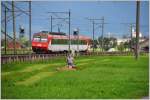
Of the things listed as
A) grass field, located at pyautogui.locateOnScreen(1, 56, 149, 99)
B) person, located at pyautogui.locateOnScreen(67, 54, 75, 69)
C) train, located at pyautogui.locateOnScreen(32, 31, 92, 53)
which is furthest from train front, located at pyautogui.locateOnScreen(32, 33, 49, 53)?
grass field, located at pyautogui.locateOnScreen(1, 56, 149, 99)

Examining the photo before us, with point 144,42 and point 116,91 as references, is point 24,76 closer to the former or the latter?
point 116,91

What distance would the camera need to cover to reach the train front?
37891mm

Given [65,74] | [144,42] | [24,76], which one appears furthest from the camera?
[144,42]

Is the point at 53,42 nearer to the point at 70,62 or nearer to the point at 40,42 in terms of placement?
the point at 40,42

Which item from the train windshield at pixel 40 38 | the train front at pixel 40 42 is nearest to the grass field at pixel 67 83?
the train front at pixel 40 42

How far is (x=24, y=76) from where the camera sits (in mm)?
17031

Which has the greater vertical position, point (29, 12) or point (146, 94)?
point (29, 12)

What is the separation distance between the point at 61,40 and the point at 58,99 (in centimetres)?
2882

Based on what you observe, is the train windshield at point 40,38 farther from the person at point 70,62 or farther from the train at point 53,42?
the person at point 70,62

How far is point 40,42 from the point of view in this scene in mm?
40094

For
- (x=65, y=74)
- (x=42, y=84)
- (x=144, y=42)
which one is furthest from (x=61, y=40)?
(x=42, y=84)

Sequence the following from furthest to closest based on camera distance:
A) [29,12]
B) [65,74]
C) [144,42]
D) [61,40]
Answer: [144,42] → [61,40] → [29,12] → [65,74]

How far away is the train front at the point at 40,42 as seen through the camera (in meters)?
37.9

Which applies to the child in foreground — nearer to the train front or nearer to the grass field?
the grass field
